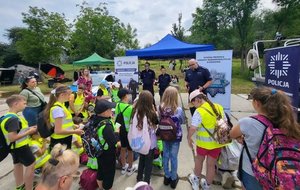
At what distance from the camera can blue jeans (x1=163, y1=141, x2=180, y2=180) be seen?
11.2 ft

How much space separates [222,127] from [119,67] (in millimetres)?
7372

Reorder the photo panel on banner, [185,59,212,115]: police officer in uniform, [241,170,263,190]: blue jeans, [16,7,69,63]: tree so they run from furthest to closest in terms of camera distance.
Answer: [16,7,69,63]: tree, [185,59,212,115]: police officer in uniform, the photo panel on banner, [241,170,263,190]: blue jeans

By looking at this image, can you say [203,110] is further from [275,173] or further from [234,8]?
[234,8]

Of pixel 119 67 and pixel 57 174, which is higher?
pixel 119 67

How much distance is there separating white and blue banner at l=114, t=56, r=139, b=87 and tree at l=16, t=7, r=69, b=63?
15.8m

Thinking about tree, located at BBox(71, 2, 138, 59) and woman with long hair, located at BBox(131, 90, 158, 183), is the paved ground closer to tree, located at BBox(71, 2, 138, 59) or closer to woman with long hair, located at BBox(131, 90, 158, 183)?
woman with long hair, located at BBox(131, 90, 158, 183)

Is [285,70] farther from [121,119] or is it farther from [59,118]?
[59,118]

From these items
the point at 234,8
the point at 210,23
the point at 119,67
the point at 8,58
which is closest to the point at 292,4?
the point at 234,8

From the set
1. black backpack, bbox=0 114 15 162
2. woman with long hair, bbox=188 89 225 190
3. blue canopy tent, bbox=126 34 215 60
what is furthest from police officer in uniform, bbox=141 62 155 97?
black backpack, bbox=0 114 15 162

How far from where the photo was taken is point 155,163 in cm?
408

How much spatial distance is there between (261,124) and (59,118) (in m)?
2.51

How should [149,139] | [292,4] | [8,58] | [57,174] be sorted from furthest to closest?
[8,58], [292,4], [149,139], [57,174]

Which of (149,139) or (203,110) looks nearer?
(203,110)

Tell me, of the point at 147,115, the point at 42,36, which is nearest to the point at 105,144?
the point at 147,115
